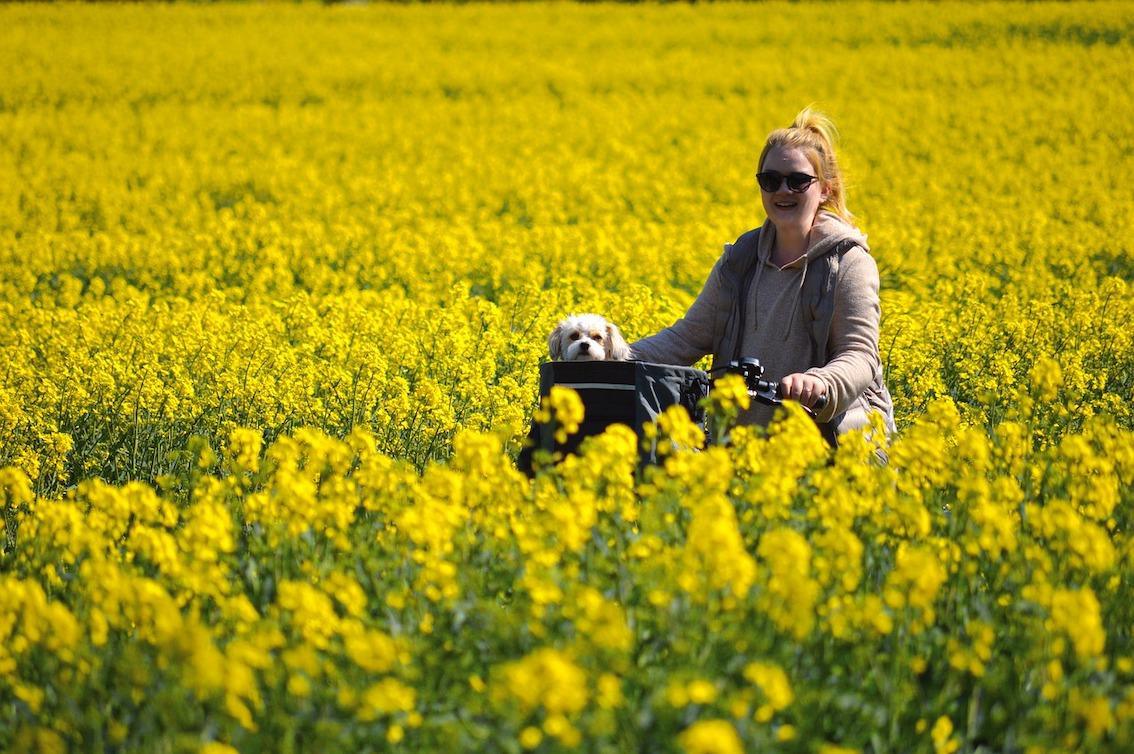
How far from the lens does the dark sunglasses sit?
476 centimetres

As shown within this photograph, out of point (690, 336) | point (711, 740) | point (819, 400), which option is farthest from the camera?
point (690, 336)

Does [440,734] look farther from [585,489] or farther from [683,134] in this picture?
[683,134]

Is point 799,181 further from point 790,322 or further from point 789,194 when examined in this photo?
point 790,322

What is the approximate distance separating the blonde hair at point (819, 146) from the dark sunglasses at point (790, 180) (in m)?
0.09

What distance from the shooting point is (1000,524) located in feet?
10.7

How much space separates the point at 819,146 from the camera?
192 inches

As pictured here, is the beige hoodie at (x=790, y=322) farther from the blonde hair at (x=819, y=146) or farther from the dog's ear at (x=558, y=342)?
the dog's ear at (x=558, y=342)

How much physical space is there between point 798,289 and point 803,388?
0.76 m

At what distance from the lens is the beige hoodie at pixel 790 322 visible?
15.3 feet

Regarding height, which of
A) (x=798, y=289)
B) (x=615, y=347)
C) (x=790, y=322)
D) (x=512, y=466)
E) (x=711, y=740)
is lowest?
(x=711, y=740)

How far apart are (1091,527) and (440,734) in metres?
1.74

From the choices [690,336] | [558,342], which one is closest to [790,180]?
[690,336]

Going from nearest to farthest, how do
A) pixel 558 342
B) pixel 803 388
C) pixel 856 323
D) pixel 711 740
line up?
pixel 711 740 < pixel 803 388 < pixel 856 323 < pixel 558 342

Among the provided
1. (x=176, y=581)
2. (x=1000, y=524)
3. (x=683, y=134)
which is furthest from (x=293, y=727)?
(x=683, y=134)
